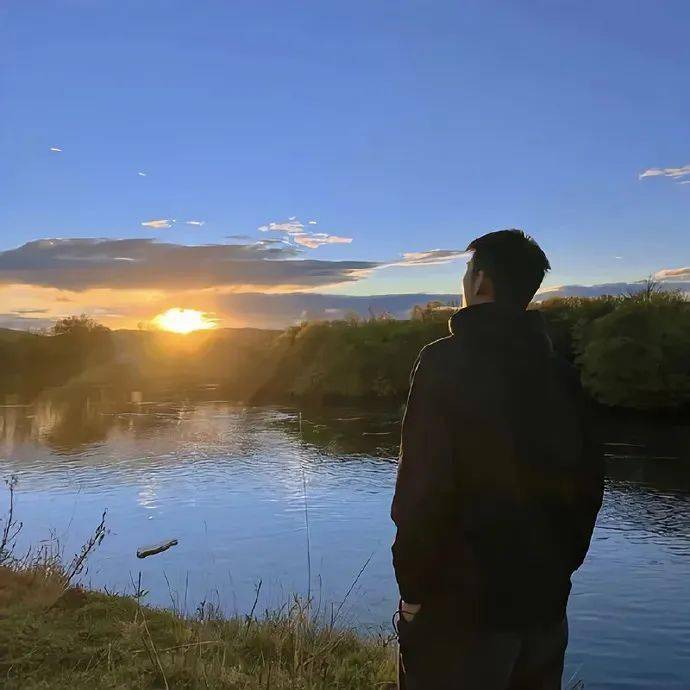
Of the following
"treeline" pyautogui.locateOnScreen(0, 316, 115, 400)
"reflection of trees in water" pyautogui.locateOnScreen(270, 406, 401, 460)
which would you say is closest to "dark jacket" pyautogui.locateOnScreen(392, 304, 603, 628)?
"reflection of trees in water" pyautogui.locateOnScreen(270, 406, 401, 460)

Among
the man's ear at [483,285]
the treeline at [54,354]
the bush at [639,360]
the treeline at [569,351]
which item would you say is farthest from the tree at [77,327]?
the man's ear at [483,285]

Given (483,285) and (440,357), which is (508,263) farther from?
(440,357)

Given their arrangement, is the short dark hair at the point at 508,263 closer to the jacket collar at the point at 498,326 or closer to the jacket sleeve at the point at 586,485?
the jacket collar at the point at 498,326

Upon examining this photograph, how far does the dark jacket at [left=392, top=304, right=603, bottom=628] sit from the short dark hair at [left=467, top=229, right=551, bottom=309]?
0.12m

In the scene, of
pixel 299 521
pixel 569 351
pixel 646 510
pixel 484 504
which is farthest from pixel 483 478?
pixel 569 351

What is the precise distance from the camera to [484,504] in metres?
1.85

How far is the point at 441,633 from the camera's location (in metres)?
1.88

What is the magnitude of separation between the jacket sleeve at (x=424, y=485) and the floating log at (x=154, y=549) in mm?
10668

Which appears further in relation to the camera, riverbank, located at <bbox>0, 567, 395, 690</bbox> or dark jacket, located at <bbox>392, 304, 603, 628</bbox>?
riverbank, located at <bbox>0, 567, 395, 690</bbox>

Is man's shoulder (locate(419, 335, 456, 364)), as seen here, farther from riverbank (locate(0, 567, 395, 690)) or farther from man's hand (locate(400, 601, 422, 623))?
riverbank (locate(0, 567, 395, 690))

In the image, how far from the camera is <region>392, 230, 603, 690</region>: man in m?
1.84

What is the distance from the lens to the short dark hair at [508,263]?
2.02 meters

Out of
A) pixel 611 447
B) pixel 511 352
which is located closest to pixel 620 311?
pixel 611 447

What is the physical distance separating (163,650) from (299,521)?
33.8ft
